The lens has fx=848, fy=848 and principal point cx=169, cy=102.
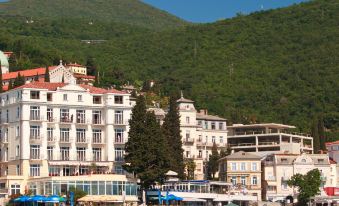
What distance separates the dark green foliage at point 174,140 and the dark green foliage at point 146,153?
21.4 ft

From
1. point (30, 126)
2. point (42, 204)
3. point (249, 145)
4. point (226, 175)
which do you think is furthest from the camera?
point (249, 145)

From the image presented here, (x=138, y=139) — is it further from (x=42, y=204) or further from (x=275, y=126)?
(x=275, y=126)

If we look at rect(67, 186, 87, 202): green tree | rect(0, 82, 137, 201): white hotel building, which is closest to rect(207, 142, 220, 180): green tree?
rect(0, 82, 137, 201): white hotel building

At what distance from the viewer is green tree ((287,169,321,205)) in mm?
106188

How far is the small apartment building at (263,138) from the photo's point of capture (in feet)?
435

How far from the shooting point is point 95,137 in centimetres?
9600

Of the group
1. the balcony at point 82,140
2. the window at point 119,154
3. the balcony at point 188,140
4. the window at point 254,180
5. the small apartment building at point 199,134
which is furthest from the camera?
the small apartment building at point 199,134

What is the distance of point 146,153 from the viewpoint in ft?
285

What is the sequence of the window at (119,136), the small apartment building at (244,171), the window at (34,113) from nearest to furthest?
1. the window at (34,113)
2. the window at (119,136)
3. the small apartment building at (244,171)

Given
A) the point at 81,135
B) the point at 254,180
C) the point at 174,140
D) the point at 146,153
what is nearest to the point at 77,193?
the point at 146,153

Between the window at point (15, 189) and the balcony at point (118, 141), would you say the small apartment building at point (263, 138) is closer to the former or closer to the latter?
the balcony at point (118, 141)

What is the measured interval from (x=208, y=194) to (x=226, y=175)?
15.6 metres

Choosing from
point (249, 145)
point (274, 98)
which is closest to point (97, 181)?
point (249, 145)

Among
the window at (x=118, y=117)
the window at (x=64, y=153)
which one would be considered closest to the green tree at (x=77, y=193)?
the window at (x=64, y=153)
